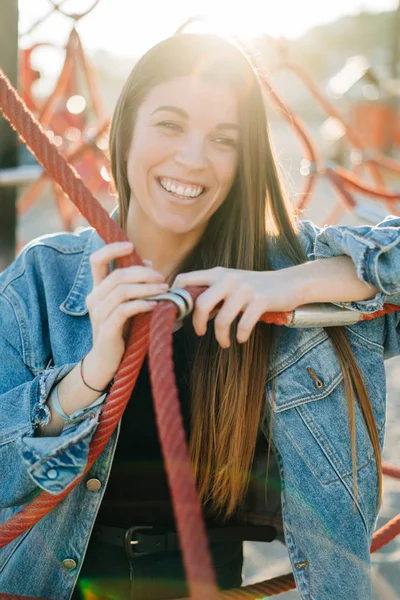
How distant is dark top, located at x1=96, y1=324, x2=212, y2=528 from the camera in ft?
3.75

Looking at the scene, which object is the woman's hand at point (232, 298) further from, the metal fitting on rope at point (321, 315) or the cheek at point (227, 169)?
the cheek at point (227, 169)

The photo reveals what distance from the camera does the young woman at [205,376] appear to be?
0.94 m

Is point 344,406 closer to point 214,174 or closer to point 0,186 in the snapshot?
point 214,174

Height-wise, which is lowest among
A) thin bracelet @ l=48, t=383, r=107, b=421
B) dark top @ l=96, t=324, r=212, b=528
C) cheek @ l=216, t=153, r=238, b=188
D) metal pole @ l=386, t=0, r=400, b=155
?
metal pole @ l=386, t=0, r=400, b=155

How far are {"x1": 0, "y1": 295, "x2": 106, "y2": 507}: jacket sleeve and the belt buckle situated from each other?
20 cm

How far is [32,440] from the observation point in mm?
913

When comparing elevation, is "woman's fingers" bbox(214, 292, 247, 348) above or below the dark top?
above

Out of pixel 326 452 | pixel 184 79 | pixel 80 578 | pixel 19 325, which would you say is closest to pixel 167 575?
pixel 80 578

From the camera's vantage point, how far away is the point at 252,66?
1.16 m

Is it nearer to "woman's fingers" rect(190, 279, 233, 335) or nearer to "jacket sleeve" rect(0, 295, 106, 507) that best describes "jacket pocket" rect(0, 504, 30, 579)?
"jacket sleeve" rect(0, 295, 106, 507)

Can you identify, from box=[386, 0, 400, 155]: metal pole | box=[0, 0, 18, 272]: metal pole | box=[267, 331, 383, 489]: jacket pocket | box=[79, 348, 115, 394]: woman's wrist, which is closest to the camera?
box=[79, 348, 115, 394]: woman's wrist

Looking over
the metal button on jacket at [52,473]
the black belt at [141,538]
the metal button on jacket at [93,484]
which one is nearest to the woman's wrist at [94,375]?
the metal button on jacket at [52,473]

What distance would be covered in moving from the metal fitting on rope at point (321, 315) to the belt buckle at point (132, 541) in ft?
1.47

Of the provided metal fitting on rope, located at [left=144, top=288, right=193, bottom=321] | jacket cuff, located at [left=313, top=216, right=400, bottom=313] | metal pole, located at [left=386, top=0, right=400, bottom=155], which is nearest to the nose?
jacket cuff, located at [left=313, top=216, right=400, bottom=313]
